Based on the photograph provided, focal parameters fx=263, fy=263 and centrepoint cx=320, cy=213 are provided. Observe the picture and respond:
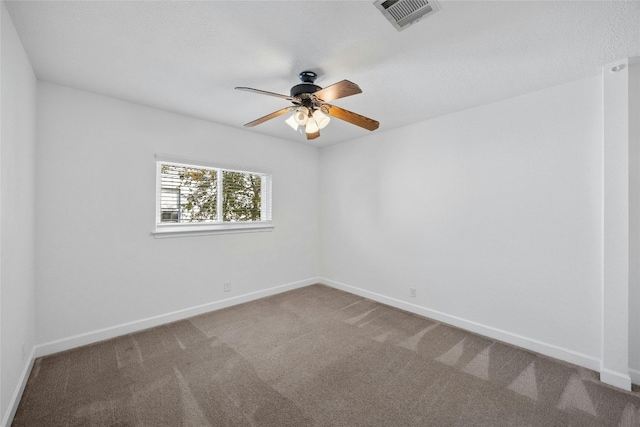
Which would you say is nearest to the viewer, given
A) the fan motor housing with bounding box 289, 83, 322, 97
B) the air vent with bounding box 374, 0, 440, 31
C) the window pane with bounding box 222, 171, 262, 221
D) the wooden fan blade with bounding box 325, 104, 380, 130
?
the air vent with bounding box 374, 0, 440, 31

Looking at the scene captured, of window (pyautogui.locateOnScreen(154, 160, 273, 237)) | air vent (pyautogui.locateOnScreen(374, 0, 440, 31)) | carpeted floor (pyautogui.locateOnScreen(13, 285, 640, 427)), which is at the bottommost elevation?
carpeted floor (pyautogui.locateOnScreen(13, 285, 640, 427))

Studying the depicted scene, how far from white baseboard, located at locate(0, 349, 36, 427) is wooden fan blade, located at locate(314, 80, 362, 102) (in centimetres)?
281

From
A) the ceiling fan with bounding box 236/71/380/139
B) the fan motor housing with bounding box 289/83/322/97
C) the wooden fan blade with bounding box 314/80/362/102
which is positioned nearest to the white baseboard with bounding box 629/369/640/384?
the ceiling fan with bounding box 236/71/380/139

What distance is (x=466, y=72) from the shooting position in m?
2.21

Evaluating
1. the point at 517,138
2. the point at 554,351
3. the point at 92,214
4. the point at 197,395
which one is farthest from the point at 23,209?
the point at 554,351

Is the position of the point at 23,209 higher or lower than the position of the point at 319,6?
lower

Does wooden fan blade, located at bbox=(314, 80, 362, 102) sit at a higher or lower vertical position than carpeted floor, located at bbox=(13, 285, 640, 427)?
higher

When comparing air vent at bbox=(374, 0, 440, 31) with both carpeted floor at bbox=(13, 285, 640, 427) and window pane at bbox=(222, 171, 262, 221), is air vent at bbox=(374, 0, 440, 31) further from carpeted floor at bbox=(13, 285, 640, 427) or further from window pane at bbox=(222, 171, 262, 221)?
window pane at bbox=(222, 171, 262, 221)

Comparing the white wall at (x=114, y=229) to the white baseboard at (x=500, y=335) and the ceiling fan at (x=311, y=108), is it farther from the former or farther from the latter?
the white baseboard at (x=500, y=335)

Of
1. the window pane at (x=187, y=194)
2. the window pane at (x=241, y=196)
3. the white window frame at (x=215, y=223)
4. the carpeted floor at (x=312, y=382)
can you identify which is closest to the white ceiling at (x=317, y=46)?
the white window frame at (x=215, y=223)

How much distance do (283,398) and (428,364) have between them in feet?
4.26

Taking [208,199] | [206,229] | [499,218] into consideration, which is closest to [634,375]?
[499,218]

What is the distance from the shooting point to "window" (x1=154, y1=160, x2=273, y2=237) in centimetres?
321

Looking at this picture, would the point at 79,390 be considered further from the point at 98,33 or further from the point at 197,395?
the point at 98,33
